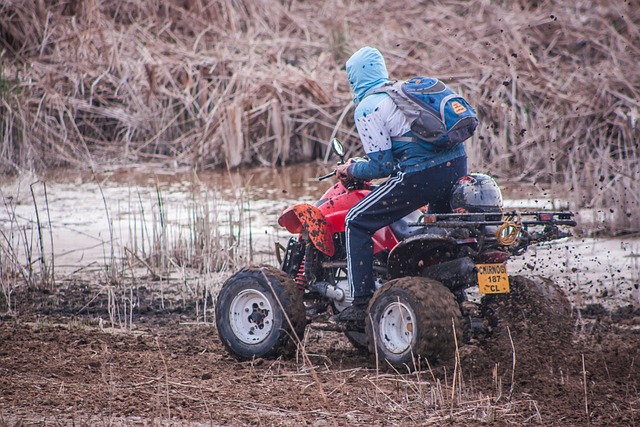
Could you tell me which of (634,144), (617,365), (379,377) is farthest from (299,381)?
(634,144)

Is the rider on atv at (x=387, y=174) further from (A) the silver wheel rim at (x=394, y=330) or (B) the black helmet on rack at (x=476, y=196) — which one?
(A) the silver wheel rim at (x=394, y=330)

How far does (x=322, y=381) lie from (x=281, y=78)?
1101 centimetres

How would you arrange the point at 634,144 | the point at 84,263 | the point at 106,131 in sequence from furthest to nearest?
the point at 106,131 → the point at 634,144 → the point at 84,263

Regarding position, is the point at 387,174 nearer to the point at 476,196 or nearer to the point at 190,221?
the point at 476,196

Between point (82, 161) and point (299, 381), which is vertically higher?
point (82, 161)

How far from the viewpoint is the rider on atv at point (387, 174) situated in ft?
21.2

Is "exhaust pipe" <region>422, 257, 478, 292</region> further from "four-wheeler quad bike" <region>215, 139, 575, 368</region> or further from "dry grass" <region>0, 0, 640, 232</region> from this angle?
"dry grass" <region>0, 0, 640, 232</region>

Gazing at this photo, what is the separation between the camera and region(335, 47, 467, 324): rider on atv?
21.2ft

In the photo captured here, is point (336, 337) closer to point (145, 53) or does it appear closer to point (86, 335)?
point (86, 335)

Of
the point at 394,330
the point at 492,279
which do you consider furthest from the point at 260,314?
the point at 492,279

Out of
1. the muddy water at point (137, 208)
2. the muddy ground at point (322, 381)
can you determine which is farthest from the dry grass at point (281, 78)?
the muddy ground at point (322, 381)

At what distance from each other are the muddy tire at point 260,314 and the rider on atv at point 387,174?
1.45ft

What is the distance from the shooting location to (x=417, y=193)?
6.48 m

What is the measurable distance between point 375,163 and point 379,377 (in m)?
1.33
